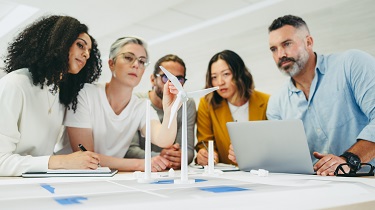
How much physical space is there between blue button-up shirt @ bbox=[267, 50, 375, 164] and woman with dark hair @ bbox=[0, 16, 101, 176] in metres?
1.39

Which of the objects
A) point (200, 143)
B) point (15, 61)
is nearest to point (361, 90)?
point (200, 143)

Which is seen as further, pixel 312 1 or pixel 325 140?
pixel 312 1

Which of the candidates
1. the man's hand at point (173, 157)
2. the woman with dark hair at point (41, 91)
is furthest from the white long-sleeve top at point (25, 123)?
the man's hand at point (173, 157)

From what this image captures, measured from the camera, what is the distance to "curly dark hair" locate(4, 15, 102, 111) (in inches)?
66.8

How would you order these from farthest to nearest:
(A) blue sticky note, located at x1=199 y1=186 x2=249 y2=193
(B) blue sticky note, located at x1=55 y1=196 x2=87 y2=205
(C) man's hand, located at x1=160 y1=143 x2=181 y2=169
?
(C) man's hand, located at x1=160 y1=143 x2=181 y2=169 → (A) blue sticky note, located at x1=199 y1=186 x2=249 y2=193 → (B) blue sticky note, located at x1=55 y1=196 x2=87 y2=205

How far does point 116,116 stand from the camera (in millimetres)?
2029

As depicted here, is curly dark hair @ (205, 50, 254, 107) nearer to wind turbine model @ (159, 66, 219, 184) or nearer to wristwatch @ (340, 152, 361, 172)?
wristwatch @ (340, 152, 361, 172)

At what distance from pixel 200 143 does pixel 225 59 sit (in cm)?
74

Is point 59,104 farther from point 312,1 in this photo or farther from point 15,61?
point 312,1

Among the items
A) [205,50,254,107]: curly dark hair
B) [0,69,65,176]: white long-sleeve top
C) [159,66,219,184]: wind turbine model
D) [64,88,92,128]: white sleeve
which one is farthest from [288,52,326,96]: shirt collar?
[0,69,65,176]: white long-sleeve top

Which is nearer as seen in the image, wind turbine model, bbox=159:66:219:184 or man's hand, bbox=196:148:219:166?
wind turbine model, bbox=159:66:219:184

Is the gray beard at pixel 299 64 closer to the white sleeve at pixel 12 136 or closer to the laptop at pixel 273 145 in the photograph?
the laptop at pixel 273 145

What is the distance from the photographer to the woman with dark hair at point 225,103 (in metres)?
2.50

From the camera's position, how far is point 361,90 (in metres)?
1.91
